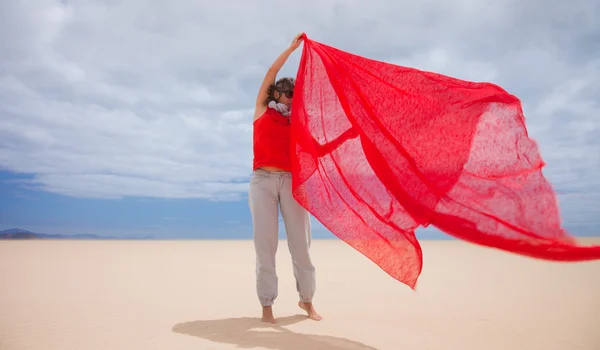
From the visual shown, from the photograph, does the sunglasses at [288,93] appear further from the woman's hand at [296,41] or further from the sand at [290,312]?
the sand at [290,312]

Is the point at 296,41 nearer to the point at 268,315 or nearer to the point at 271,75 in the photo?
the point at 271,75

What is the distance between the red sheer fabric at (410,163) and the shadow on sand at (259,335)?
83 cm

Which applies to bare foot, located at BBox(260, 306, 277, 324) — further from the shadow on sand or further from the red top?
the red top

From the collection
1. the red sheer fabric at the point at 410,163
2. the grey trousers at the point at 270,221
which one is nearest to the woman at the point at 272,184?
the grey trousers at the point at 270,221

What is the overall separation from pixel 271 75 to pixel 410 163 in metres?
1.73

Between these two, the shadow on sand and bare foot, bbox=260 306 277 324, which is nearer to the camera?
the shadow on sand

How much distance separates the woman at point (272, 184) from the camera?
4.38 metres

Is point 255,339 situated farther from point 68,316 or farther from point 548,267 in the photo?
point 548,267

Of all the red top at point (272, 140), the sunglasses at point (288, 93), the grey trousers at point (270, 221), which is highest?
the sunglasses at point (288, 93)

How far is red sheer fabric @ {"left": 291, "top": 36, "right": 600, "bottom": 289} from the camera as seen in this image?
334 centimetres

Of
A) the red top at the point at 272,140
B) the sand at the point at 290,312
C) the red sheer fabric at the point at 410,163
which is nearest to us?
the red sheer fabric at the point at 410,163

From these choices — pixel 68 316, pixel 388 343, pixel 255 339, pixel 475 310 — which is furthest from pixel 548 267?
pixel 68 316

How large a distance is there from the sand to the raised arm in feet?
7.38

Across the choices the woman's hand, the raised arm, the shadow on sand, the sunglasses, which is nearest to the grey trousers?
the shadow on sand
